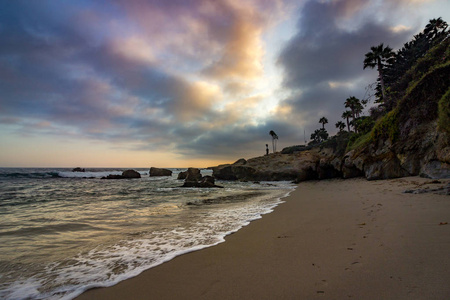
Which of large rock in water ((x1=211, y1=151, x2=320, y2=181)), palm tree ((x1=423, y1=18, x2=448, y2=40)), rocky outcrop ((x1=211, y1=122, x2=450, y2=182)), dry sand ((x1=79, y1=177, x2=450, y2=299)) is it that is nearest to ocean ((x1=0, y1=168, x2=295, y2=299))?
dry sand ((x1=79, y1=177, x2=450, y2=299))

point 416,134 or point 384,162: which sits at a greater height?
point 416,134

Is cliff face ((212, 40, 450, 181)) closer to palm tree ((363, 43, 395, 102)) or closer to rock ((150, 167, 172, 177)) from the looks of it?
palm tree ((363, 43, 395, 102))

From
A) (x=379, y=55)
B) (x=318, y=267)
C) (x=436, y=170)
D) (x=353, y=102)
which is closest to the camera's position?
(x=318, y=267)

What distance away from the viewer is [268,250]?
371 centimetres

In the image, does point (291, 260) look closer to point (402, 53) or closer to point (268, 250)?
point (268, 250)

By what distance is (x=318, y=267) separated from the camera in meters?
2.80

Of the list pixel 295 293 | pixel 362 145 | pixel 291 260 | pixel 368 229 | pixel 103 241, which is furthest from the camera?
pixel 362 145

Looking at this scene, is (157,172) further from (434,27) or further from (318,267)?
(434,27)

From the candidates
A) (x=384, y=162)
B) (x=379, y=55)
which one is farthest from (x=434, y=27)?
(x=384, y=162)

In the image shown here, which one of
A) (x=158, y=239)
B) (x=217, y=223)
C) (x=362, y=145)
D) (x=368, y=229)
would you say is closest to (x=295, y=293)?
(x=368, y=229)

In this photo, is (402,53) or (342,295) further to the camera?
(402,53)

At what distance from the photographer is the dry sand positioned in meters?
2.20

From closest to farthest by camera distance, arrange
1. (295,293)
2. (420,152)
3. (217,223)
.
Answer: (295,293)
(217,223)
(420,152)

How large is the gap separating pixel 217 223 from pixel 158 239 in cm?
208
